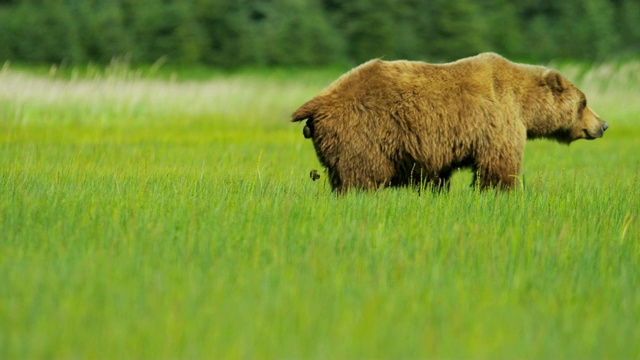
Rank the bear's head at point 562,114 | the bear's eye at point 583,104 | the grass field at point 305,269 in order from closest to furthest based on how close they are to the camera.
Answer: the grass field at point 305,269, the bear's head at point 562,114, the bear's eye at point 583,104

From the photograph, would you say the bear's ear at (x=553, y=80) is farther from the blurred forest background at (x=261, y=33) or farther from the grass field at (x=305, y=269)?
the blurred forest background at (x=261, y=33)

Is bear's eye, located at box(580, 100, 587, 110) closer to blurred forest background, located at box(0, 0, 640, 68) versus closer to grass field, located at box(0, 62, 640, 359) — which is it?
grass field, located at box(0, 62, 640, 359)

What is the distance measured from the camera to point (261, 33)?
34.3 m

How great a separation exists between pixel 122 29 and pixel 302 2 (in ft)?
21.8

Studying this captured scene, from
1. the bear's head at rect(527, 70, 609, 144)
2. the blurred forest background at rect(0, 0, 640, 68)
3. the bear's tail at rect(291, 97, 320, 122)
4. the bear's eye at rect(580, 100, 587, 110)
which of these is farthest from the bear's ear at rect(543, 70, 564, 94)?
the blurred forest background at rect(0, 0, 640, 68)

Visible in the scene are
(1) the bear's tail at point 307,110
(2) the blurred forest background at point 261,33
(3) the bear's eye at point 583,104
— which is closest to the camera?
(1) the bear's tail at point 307,110

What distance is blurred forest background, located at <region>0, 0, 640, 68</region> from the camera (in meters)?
33.1

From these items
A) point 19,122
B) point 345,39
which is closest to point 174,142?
point 19,122

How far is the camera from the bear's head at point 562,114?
7.66 metres

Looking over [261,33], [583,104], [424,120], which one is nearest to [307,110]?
[424,120]

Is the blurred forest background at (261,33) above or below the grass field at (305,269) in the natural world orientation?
above

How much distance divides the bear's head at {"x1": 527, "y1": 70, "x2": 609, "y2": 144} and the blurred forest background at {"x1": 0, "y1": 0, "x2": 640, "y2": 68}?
24.6m

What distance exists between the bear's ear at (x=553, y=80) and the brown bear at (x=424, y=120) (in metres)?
0.06

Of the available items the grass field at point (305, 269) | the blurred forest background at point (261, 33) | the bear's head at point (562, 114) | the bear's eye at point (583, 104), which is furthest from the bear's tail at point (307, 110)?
the blurred forest background at point (261, 33)
